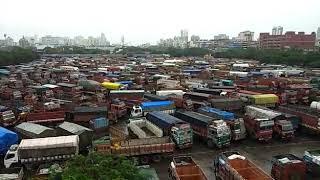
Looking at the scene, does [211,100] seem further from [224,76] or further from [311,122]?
[224,76]

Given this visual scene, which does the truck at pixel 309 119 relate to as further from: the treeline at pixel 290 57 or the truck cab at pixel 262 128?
the treeline at pixel 290 57

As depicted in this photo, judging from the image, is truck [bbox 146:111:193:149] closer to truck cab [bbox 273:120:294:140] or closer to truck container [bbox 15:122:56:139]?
truck cab [bbox 273:120:294:140]

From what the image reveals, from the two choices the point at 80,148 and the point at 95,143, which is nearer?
the point at 95,143

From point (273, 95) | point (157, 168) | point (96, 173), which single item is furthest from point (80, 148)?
point (273, 95)

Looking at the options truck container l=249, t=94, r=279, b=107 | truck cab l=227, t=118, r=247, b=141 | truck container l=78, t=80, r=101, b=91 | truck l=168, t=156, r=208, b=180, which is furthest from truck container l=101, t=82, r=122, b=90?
truck l=168, t=156, r=208, b=180

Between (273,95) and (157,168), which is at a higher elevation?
(273,95)

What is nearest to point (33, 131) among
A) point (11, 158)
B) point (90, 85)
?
point (11, 158)

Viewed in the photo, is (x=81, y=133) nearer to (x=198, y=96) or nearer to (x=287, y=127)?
(x=287, y=127)
